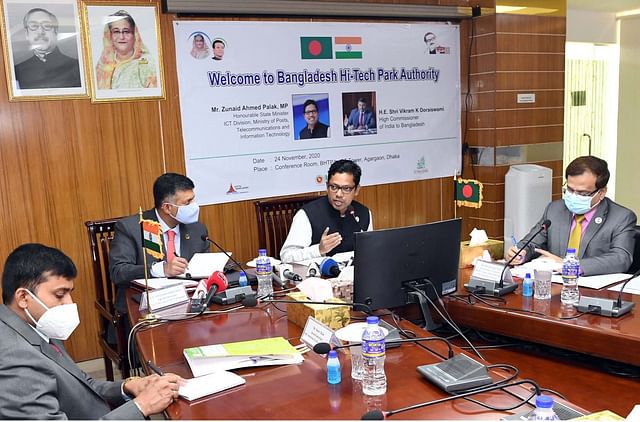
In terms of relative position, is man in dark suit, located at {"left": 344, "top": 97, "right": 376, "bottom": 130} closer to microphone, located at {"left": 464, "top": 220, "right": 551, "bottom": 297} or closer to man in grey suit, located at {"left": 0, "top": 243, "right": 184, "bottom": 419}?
microphone, located at {"left": 464, "top": 220, "right": 551, "bottom": 297}

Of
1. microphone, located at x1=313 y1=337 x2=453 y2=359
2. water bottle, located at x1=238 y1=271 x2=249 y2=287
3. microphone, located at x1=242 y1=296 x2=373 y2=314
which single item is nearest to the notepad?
microphone, located at x1=313 y1=337 x2=453 y2=359

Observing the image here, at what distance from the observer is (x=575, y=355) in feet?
6.92

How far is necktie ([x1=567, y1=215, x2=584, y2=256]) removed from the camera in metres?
2.77

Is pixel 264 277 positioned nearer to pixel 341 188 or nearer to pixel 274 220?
pixel 341 188

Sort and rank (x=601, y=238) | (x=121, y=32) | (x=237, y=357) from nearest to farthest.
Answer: (x=237, y=357), (x=601, y=238), (x=121, y=32)

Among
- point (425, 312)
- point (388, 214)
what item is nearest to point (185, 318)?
point (425, 312)

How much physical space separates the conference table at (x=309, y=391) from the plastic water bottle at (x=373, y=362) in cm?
2

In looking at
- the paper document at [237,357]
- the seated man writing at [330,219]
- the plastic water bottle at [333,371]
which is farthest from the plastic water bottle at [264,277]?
the plastic water bottle at [333,371]

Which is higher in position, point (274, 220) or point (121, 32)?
point (121, 32)

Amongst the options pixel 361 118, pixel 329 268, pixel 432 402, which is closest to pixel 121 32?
pixel 361 118

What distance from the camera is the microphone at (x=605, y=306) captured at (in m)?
1.96

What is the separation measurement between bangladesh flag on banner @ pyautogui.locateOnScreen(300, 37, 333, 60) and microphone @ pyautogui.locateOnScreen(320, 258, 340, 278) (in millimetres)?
2008

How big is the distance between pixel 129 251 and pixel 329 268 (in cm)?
96

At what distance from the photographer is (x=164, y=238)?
2.83m
